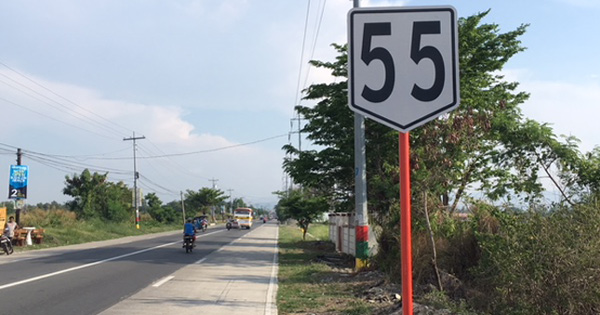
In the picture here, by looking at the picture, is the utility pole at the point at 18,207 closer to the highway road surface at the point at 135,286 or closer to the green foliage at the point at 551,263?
the highway road surface at the point at 135,286

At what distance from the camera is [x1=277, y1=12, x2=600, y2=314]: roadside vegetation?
6.85 m

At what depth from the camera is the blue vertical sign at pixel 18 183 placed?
31203 millimetres

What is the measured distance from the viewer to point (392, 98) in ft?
12.1

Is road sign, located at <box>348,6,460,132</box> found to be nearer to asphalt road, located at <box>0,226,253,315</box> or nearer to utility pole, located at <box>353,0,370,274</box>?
asphalt road, located at <box>0,226,253,315</box>

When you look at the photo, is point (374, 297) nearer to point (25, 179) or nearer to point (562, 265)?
point (562, 265)

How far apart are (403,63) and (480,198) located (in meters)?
9.38

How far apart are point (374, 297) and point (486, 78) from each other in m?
Result: 10.9

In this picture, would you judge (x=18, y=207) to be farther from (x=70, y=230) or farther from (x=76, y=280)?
(x=76, y=280)

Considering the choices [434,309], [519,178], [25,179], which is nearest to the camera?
[434,309]

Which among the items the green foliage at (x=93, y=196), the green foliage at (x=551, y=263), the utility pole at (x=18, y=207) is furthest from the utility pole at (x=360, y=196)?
the green foliage at (x=93, y=196)

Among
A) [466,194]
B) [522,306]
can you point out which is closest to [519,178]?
[466,194]

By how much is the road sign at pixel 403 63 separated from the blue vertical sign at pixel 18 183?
106 ft

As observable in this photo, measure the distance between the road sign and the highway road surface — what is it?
7272 millimetres

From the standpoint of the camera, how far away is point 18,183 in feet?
103
